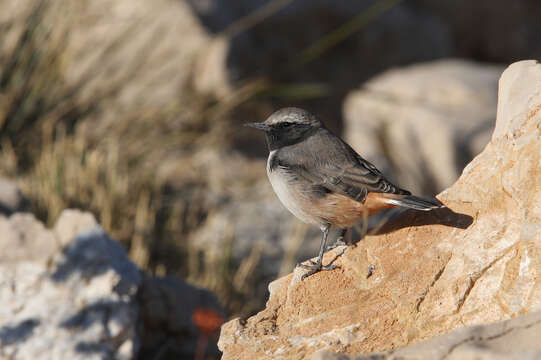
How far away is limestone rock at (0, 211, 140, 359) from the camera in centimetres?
414

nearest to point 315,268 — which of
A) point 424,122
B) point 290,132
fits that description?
point 290,132

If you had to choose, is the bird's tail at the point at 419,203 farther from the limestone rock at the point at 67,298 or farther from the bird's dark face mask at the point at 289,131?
the limestone rock at the point at 67,298

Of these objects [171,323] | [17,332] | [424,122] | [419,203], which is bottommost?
[171,323]

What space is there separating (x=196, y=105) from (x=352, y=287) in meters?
4.81

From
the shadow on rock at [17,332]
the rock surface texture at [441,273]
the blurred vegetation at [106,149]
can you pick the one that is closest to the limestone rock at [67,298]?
the shadow on rock at [17,332]

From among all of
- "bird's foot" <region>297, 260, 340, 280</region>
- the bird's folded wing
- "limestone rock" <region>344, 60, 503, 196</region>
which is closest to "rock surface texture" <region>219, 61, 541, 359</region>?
"bird's foot" <region>297, 260, 340, 280</region>

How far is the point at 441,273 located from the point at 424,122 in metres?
5.90

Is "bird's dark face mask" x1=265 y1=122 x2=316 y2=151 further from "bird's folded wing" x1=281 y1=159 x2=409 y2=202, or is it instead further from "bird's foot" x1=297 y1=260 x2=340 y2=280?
"bird's foot" x1=297 y1=260 x2=340 y2=280

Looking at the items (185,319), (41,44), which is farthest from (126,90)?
(185,319)

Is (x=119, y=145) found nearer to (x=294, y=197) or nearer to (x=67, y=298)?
(x=67, y=298)

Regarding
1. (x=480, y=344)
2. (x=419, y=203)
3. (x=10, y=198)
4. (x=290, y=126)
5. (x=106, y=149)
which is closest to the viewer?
(x=480, y=344)

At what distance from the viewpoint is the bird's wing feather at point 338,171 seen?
3916 mm

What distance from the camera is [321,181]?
4.08 metres

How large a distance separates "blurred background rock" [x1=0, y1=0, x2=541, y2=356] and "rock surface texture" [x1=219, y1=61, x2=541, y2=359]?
9.05ft
